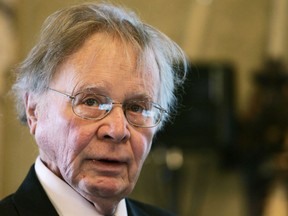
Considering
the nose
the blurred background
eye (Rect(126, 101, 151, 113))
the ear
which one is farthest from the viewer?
the blurred background

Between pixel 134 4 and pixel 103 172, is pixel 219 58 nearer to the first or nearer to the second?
pixel 134 4

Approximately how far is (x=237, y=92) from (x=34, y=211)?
15.9 feet

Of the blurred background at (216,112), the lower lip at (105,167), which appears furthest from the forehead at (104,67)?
the blurred background at (216,112)

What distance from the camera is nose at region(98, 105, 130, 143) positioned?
2072 millimetres

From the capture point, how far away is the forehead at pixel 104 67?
213 cm

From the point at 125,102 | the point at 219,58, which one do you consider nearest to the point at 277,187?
the point at 219,58

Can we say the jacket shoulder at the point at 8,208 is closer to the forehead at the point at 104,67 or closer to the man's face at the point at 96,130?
the man's face at the point at 96,130

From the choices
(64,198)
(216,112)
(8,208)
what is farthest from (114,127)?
(216,112)

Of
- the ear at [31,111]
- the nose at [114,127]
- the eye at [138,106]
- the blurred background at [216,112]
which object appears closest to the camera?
the nose at [114,127]

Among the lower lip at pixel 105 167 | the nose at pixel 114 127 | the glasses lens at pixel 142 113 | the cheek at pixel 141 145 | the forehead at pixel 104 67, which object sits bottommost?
the lower lip at pixel 105 167

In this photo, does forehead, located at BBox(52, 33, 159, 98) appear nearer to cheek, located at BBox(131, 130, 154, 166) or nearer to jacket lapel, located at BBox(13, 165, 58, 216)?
cheek, located at BBox(131, 130, 154, 166)

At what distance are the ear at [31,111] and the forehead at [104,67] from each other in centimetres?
13

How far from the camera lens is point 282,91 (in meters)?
6.38

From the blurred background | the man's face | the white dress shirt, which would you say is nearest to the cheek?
the man's face
